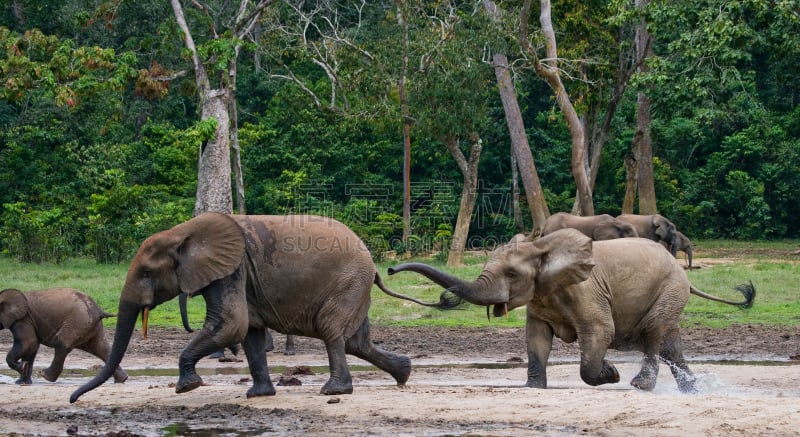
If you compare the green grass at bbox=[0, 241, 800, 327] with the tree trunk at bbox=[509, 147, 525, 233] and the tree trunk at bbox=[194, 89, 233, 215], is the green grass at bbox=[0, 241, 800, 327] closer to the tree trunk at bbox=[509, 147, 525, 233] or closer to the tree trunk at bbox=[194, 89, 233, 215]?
the tree trunk at bbox=[194, 89, 233, 215]

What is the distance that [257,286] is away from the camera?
1085cm

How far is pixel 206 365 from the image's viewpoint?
1469 centimetres

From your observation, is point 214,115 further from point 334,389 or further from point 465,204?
point 334,389

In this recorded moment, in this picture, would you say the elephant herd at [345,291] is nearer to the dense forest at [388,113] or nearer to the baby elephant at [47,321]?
the baby elephant at [47,321]

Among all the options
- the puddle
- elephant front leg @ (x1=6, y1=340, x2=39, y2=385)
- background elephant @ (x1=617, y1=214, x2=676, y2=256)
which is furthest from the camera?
background elephant @ (x1=617, y1=214, x2=676, y2=256)

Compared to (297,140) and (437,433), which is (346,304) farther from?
(297,140)

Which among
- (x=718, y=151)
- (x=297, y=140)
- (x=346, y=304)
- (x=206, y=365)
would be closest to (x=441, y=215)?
(x=297, y=140)

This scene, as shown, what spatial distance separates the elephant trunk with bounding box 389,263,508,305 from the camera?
9523 millimetres

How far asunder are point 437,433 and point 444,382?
3530mm

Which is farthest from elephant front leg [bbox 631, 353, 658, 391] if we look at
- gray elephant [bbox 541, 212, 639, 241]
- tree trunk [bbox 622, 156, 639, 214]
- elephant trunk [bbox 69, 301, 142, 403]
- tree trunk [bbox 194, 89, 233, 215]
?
tree trunk [bbox 622, 156, 639, 214]

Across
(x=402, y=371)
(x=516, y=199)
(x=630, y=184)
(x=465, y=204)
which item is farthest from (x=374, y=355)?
(x=516, y=199)

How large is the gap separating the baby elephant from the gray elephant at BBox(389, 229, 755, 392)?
521cm

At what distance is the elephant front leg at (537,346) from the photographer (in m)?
10.9

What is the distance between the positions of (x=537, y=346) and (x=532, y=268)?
98 cm
